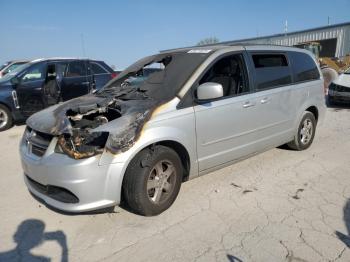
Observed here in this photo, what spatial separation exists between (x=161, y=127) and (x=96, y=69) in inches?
277

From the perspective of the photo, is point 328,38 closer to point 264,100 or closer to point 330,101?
point 330,101

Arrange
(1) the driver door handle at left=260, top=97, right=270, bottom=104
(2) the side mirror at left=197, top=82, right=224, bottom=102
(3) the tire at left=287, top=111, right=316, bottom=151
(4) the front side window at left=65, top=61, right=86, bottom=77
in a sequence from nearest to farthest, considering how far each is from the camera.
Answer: (2) the side mirror at left=197, top=82, right=224, bottom=102 → (1) the driver door handle at left=260, top=97, right=270, bottom=104 → (3) the tire at left=287, top=111, right=316, bottom=151 → (4) the front side window at left=65, top=61, right=86, bottom=77

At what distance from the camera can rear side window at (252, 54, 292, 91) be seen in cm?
459

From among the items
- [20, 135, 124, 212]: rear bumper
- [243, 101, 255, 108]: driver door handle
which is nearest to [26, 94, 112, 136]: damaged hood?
[20, 135, 124, 212]: rear bumper

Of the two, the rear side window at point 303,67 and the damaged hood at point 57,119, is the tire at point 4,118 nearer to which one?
the damaged hood at point 57,119

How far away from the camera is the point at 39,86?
877 cm

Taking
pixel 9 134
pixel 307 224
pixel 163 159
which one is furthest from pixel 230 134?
pixel 9 134

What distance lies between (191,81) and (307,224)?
1958mm

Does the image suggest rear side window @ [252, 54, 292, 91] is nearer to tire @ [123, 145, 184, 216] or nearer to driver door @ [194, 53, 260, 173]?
driver door @ [194, 53, 260, 173]

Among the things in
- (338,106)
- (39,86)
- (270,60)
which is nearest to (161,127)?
(270,60)

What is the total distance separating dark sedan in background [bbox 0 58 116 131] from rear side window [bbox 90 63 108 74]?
0.61ft

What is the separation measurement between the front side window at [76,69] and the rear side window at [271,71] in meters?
6.20

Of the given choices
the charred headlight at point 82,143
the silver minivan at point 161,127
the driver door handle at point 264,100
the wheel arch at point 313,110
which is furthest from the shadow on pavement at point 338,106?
the charred headlight at point 82,143

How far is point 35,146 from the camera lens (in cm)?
360
